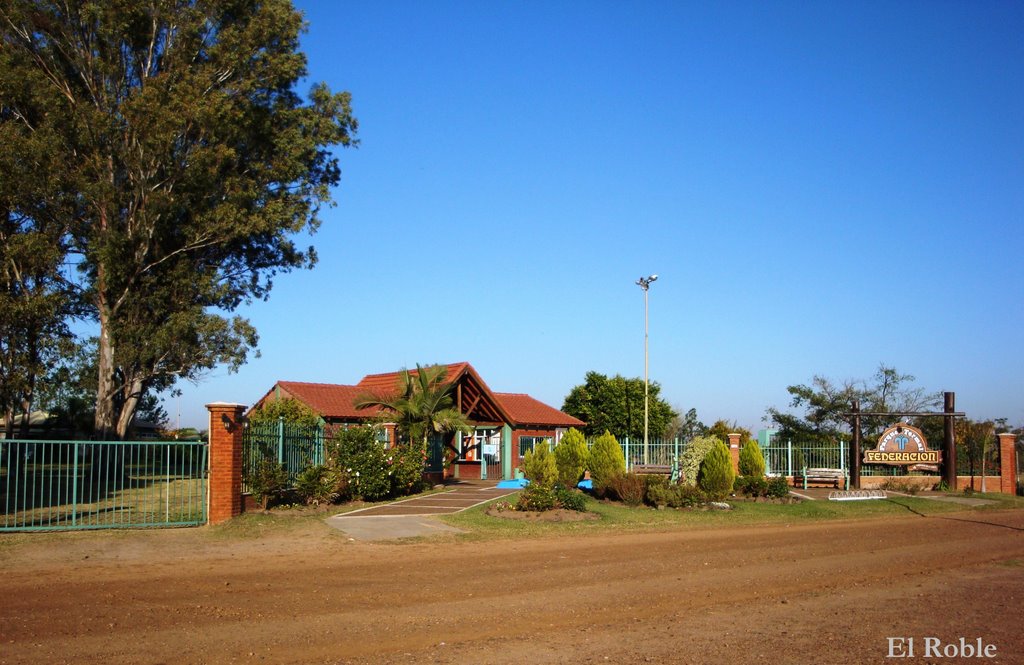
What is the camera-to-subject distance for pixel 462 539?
17.3m

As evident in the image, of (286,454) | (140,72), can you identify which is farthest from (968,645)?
(140,72)

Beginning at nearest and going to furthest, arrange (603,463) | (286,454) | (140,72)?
1. (286,454)
2. (603,463)
3. (140,72)

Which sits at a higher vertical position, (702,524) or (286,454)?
(286,454)

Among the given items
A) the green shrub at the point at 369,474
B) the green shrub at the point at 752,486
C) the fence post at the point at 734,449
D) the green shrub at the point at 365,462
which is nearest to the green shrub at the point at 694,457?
the green shrub at the point at 752,486

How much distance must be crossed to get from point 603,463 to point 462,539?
30.9ft

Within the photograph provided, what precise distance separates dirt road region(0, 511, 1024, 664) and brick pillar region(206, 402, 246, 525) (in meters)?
0.90

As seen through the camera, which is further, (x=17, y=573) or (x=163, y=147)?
(x=163, y=147)

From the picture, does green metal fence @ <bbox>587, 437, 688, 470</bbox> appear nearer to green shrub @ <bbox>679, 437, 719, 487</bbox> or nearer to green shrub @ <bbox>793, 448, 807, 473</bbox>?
green shrub @ <bbox>793, 448, 807, 473</bbox>

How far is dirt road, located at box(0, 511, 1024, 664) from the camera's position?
835 cm

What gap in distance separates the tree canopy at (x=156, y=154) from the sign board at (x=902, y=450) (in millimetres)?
22413

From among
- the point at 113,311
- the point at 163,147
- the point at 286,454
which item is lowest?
the point at 286,454

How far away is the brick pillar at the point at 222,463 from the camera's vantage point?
17.8m

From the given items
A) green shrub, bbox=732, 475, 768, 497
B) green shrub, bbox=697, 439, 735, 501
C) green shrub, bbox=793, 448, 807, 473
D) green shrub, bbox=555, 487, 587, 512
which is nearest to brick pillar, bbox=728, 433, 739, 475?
green shrub, bbox=732, 475, 768, 497

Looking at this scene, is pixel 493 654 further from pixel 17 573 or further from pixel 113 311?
pixel 113 311
